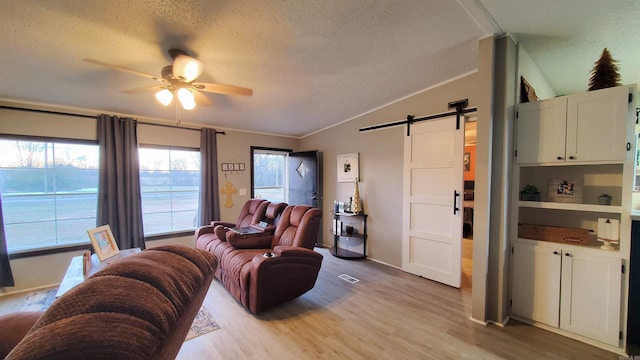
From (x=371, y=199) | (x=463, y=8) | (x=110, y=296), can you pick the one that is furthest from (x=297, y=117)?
(x=110, y=296)

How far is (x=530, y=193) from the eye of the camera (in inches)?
93.1

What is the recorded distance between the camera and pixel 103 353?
527mm

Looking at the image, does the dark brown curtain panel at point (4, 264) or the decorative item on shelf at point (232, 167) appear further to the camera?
the decorative item on shelf at point (232, 167)

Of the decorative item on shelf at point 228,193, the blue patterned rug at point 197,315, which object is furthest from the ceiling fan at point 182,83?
the decorative item on shelf at point 228,193

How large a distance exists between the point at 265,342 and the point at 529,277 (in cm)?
246

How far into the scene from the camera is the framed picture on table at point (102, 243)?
240cm

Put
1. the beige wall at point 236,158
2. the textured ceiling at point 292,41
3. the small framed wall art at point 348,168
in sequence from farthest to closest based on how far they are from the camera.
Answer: the beige wall at point 236,158
the small framed wall art at point 348,168
the textured ceiling at point 292,41

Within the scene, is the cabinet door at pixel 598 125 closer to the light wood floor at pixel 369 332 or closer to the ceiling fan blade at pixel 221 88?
the light wood floor at pixel 369 332

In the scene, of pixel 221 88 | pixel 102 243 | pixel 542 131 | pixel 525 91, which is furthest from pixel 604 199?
pixel 102 243

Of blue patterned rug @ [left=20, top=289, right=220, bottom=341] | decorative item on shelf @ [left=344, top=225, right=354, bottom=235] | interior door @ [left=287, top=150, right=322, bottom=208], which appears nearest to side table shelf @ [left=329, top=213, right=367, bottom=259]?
decorative item on shelf @ [left=344, top=225, right=354, bottom=235]

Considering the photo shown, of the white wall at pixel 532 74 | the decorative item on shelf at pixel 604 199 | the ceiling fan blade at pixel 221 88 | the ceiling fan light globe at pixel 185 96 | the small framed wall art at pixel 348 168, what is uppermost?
the white wall at pixel 532 74

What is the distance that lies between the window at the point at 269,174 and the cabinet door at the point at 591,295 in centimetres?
448

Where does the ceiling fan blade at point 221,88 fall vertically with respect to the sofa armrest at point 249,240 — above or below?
above

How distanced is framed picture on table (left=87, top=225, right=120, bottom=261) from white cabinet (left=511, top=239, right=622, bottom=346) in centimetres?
399
